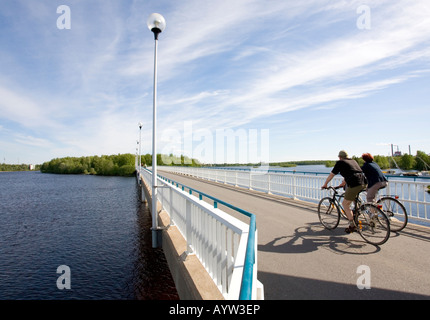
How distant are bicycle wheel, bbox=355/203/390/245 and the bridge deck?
0.17 m

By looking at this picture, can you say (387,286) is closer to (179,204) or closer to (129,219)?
(179,204)

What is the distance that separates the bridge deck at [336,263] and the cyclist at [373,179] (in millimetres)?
1064

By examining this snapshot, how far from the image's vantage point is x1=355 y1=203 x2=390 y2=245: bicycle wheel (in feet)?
16.7

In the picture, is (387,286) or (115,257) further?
(115,257)

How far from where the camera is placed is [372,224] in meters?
5.25

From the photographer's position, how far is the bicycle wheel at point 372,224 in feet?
16.7

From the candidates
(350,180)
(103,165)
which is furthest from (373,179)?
(103,165)

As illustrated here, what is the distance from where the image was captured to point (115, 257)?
11.0 metres

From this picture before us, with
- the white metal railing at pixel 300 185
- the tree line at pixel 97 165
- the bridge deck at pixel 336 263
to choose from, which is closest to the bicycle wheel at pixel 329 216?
the bridge deck at pixel 336 263

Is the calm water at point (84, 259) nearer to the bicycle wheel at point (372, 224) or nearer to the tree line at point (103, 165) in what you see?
the bicycle wheel at point (372, 224)

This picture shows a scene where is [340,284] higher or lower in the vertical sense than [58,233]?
higher

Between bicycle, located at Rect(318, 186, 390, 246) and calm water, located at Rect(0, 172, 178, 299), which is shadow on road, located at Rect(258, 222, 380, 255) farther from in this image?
calm water, located at Rect(0, 172, 178, 299)
